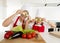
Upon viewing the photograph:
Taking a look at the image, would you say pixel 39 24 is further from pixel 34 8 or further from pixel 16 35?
pixel 16 35

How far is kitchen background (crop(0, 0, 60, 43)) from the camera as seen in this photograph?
1.92 meters

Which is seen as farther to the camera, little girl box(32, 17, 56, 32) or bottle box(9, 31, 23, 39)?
little girl box(32, 17, 56, 32)

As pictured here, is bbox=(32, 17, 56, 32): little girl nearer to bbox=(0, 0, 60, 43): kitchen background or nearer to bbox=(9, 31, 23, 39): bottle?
bbox=(0, 0, 60, 43): kitchen background

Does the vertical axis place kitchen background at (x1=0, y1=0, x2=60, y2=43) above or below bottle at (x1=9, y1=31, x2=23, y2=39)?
above

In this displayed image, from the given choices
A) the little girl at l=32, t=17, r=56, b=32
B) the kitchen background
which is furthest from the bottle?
the kitchen background

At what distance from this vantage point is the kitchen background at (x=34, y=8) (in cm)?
192

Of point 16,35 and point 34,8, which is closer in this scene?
point 16,35

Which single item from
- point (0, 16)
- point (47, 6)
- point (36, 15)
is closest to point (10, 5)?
point (0, 16)

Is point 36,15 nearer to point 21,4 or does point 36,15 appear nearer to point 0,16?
point 21,4

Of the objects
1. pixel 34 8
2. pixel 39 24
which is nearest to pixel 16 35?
pixel 39 24

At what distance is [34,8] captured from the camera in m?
2.00

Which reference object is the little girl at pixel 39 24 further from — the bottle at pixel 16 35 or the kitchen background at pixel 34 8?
the bottle at pixel 16 35

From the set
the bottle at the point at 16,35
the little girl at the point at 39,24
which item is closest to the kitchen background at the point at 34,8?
the little girl at the point at 39,24

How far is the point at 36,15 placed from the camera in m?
1.99
